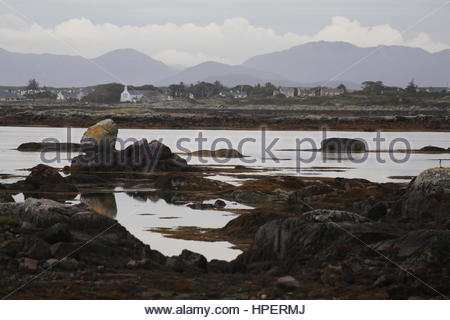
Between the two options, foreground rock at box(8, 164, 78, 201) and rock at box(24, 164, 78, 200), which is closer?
foreground rock at box(8, 164, 78, 201)

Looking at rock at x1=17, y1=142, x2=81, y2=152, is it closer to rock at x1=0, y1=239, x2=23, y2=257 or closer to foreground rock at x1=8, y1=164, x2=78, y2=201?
foreground rock at x1=8, y1=164, x2=78, y2=201

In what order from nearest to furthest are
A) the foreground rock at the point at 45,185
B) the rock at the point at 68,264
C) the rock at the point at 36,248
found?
1. the rock at the point at 68,264
2. the rock at the point at 36,248
3. the foreground rock at the point at 45,185

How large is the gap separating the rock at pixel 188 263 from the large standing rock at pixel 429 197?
7344 mm

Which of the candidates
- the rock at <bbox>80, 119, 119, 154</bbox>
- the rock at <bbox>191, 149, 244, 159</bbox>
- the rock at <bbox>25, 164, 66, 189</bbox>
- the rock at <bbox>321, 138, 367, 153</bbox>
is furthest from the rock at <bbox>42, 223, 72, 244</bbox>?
the rock at <bbox>321, 138, 367, 153</bbox>

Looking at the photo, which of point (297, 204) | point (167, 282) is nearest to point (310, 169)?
point (297, 204)

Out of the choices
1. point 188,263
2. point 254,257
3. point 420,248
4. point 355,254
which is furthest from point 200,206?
point 420,248

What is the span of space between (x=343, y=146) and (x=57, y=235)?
142 feet

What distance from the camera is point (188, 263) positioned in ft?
50.2

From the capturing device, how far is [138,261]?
15.3 meters

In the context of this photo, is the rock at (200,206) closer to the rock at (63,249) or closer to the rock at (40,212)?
the rock at (40,212)

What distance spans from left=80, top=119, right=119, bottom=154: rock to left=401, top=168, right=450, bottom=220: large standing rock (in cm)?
1906

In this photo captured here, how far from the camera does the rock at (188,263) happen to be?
1515 cm

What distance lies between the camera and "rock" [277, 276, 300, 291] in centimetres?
1328

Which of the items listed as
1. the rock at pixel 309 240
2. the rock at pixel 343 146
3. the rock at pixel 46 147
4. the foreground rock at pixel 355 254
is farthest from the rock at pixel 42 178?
the rock at pixel 343 146
